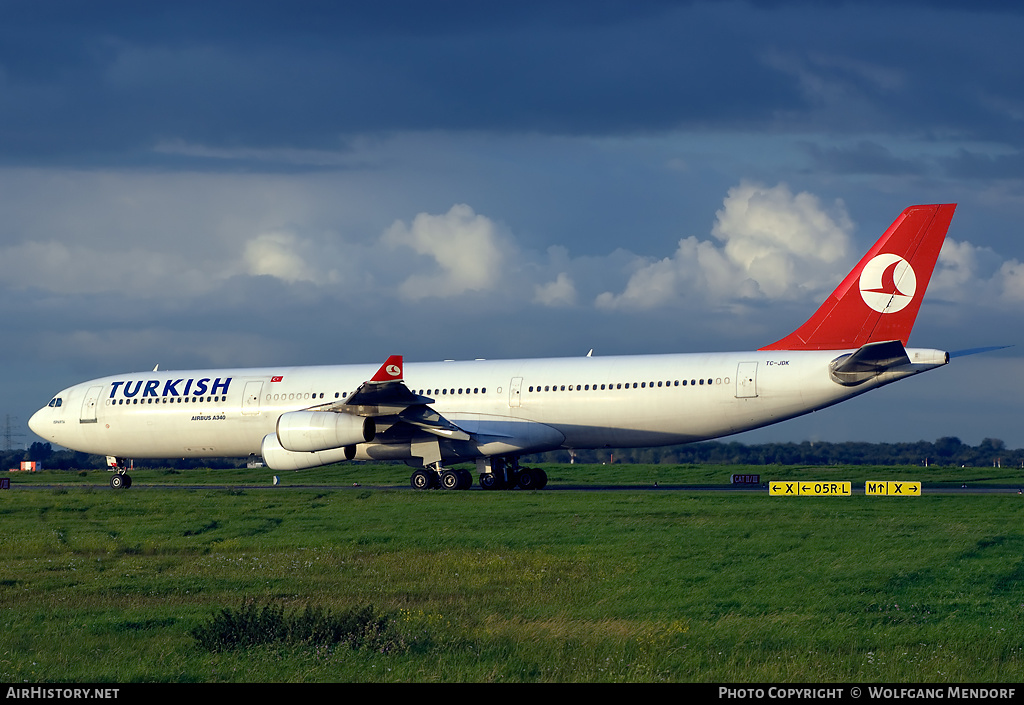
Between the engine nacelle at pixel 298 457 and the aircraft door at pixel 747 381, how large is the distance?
41.5 ft

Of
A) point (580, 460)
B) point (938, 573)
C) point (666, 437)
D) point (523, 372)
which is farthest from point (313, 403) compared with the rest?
point (580, 460)

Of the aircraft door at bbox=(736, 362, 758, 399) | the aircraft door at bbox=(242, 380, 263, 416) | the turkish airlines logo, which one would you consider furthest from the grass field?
the aircraft door at bbox=(242, 380, 263, 416)

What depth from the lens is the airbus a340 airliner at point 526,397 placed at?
33.0m

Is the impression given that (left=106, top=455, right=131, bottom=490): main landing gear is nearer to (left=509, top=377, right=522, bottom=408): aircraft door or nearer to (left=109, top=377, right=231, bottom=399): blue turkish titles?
(left=109, top=377, right=231, bottom=399): blue turkish titles

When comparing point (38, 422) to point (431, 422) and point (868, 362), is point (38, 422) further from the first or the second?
point (868, 362)

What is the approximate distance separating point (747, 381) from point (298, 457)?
14611 millimetres

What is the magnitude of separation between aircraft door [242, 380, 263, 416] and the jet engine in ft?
15.6

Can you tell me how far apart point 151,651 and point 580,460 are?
6977 cm

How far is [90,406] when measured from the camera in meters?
42.5

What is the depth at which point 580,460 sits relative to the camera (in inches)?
3194

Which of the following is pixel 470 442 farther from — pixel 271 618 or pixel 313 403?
pixel 271 618

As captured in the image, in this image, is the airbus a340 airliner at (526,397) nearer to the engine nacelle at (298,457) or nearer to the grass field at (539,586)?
the engine nacelle at (298,457)

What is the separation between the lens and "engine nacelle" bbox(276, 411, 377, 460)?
34.4 m

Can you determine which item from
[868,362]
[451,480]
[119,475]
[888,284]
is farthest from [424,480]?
[888,284]
